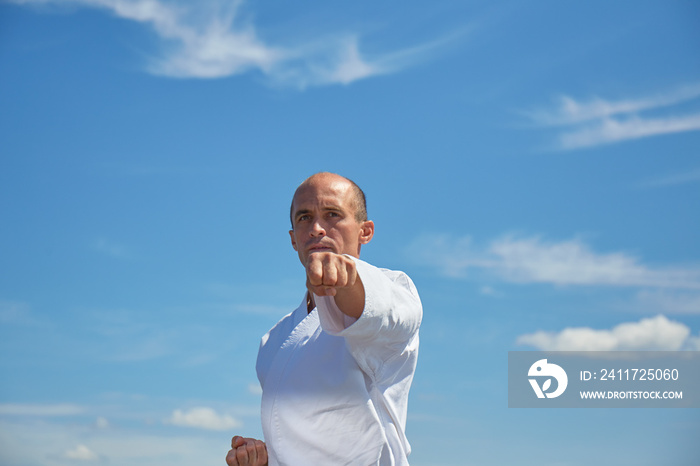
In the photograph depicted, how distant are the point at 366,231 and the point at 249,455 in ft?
3.85

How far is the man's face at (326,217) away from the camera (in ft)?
9.65

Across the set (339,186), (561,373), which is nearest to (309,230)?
(339,186)

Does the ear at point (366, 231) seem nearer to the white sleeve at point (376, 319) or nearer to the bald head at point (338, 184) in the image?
the bald head at point (338, 184)

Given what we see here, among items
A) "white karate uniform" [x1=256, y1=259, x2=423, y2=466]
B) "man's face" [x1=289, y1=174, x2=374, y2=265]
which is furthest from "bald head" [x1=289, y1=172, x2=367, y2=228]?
"white karate uniform" [x1=256, y1=259, x2=423, y2=466]

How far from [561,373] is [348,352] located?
438cm

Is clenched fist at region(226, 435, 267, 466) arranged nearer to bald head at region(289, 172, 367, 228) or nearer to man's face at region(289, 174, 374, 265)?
man's face at region(289, 174, 374, 265)

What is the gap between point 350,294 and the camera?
86.2 inches

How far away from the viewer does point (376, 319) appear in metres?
2.29

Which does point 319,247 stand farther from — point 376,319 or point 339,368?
point 376,319

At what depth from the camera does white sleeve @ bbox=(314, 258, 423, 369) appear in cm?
224

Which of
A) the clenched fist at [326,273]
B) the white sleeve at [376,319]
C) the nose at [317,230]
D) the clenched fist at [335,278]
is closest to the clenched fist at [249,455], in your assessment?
the white sleeve at [376,319]

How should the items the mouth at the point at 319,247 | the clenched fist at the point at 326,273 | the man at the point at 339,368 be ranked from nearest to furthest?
the clenched fist at the point at 326,273, the man at the point at 339,368, the mouth at the point at 319,247

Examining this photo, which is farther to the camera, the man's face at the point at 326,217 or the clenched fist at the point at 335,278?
the man's face at the point at 326,217

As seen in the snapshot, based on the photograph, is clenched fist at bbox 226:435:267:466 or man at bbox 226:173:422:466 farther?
clenched fist at bbox 226:435:267:466
